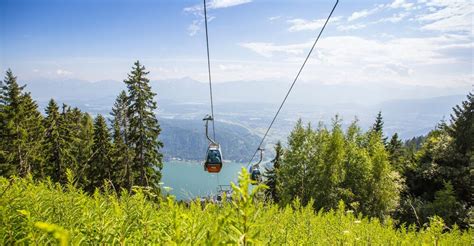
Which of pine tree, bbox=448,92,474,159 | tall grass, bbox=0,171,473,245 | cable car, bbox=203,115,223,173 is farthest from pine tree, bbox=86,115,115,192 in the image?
pine tree, bbox=448,92,474,159

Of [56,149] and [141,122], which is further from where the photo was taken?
[56,149]

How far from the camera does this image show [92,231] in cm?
188

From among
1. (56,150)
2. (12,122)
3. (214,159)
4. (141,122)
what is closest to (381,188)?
(214,159)

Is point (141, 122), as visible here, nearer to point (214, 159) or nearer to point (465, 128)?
point (214, 159)

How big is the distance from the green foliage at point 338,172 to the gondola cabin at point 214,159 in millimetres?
15079

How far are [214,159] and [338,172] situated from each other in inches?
782

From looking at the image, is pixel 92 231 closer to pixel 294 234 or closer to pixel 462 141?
pixel 294 234

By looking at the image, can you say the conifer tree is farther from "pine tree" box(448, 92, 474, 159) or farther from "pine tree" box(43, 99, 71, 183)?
"pine tree" box(448, 92, 474, 159)

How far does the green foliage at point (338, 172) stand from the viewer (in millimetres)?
30516

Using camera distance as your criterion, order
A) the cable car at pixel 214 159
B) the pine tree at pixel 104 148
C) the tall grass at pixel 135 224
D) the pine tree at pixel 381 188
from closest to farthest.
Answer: the tall grass at pixel 135 224 < the cable car at pixel 214 159 < the pine tree at pixel 381 188 < the pine tree at pixel 104 148

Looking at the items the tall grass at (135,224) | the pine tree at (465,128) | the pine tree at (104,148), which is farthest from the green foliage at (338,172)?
the tall grass at (135,224)

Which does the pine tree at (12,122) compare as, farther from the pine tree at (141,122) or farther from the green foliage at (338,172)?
the green foliage at (338,172)

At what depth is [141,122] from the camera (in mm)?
33281

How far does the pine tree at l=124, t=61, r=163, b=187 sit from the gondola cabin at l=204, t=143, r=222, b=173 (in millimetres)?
18156
